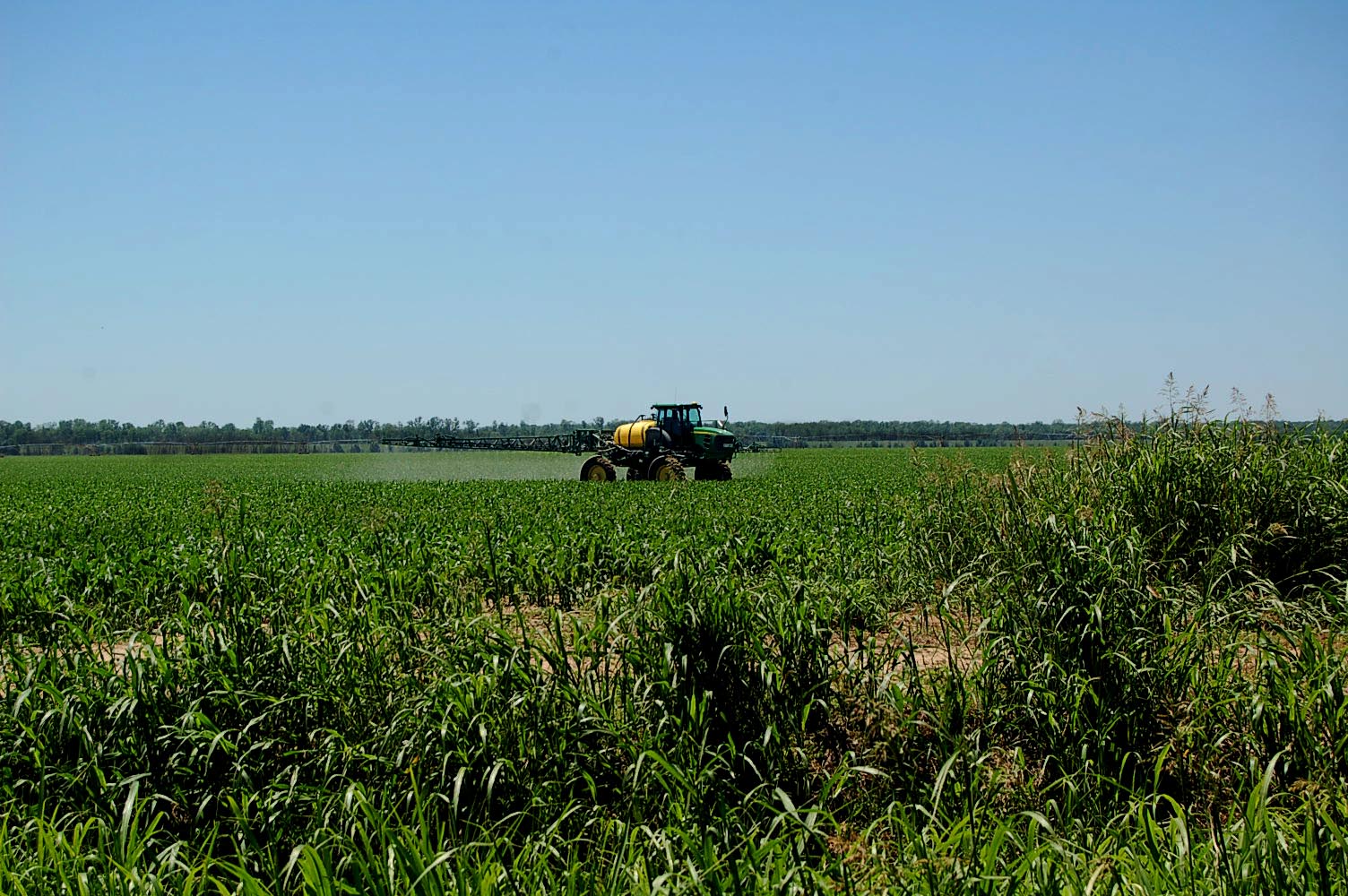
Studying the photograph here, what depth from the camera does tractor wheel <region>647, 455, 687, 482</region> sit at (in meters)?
26.1

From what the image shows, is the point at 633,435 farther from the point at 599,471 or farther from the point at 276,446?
the point at 276,446

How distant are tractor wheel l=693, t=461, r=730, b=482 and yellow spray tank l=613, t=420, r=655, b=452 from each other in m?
1.79

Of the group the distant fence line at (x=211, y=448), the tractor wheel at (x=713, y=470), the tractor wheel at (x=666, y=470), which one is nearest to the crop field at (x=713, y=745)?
the tractor wheel at (x=666, y=470)

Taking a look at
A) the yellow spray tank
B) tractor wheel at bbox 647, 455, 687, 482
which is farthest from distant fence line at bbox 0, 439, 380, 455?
tractor wheel at bbox 647, 455, 687, 482

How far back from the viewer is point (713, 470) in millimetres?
27500

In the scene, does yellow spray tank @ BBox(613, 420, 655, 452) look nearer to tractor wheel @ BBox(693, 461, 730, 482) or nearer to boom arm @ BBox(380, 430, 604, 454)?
tractor wheel @ BBox(693, 461, 730, 482)

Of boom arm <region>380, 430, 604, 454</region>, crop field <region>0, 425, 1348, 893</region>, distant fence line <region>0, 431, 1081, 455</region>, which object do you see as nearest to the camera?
crop field <region>0, 425, 1348, 893</region>

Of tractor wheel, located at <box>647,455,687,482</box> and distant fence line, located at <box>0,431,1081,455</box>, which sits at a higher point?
distant fence line, located at <box>0,431,1081,455</box>

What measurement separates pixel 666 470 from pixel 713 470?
173 centimetres

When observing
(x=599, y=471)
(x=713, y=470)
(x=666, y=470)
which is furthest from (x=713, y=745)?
(x=713, y=470)

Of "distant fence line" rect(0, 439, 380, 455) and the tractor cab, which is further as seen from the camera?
"distant fence line" rect(0, 439, 380, 455)

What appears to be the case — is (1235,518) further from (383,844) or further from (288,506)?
(288,506)

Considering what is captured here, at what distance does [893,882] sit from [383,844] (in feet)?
6.06

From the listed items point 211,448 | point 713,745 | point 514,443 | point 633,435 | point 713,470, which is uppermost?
point 633,435
